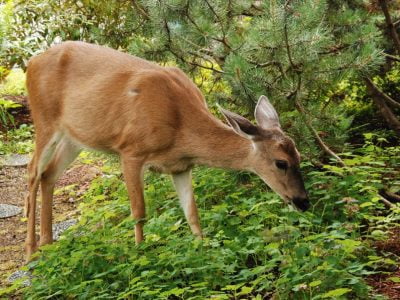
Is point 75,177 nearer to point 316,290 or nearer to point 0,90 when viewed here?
point 0,90

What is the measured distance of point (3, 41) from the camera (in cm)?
1048

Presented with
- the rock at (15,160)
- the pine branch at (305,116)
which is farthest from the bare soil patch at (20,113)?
the pine branch at (305,116)

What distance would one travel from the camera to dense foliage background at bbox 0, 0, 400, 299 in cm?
449

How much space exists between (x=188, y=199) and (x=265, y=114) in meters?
0.95

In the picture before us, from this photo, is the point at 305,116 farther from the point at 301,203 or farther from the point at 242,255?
the point at 242,255

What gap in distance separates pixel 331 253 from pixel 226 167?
1.71 metres

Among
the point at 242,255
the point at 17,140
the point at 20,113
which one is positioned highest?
the point at 20,113

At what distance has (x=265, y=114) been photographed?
18.9 feet

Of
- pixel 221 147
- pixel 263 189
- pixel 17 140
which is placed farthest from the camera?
pixel 17 140

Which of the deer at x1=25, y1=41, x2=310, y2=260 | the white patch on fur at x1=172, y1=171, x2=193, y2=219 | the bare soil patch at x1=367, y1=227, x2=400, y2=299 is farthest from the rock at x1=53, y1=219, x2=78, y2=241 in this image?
the bare soil patch at x1=367, y1=227, x2=400, y2=299

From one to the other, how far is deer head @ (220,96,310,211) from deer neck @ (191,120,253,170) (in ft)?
0.35

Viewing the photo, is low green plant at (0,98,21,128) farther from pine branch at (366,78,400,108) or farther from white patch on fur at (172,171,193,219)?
pine branch at (366,78,400,108)

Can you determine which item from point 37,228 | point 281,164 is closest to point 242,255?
point 281,164

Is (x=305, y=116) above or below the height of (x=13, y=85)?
below
